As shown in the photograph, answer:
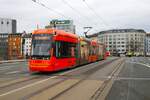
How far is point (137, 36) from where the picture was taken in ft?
612

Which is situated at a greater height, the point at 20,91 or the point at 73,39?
the point at 73,39

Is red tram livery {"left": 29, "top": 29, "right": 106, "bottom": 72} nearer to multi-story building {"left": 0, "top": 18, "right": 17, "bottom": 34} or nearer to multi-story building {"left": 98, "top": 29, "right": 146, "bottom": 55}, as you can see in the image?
multi-story building {"left": 0, "top": 18, "right": 17, "bottom": 34}

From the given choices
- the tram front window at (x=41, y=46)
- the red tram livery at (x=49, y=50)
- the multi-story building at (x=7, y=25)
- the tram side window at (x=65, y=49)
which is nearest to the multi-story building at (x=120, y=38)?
the multi-story building at (x=7, y=25)

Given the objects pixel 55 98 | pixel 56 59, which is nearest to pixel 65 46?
pixel 56 59

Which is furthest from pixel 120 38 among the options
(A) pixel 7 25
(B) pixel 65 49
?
(B) pixel 65 49

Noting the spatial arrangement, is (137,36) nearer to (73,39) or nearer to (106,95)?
(73,39)

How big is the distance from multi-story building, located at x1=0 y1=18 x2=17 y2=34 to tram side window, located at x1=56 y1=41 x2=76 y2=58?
9137cm

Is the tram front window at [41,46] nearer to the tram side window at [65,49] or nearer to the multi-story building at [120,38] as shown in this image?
the tram side window at [65,49]

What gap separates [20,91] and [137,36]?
17844cm

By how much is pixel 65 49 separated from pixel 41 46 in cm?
310

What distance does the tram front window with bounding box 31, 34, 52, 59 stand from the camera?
21531 mm

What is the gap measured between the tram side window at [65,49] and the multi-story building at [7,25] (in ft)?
300

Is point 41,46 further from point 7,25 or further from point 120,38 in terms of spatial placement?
point 120,38

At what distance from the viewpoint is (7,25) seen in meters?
121
